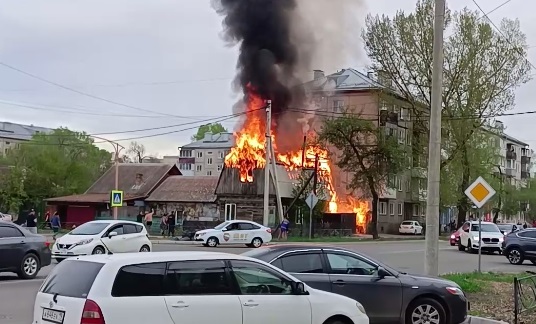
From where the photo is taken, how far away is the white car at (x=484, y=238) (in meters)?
35.7

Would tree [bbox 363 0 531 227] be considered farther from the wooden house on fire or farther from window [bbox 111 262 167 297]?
window [bbox 111 262 167 297]

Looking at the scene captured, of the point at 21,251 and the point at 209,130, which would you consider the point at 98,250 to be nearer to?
the point at 21,251

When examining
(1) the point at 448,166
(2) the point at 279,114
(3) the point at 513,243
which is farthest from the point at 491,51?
(3) the point at 513,243

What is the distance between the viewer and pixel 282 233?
149 ft

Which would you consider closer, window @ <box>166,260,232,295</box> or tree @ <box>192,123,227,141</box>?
window @ <box>166,260,232,295</box>

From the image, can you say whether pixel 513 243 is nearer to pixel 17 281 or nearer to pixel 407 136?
pixel 17 281

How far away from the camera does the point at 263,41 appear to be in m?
52.2

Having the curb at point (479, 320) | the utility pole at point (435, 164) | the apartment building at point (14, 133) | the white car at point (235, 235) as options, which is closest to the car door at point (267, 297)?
the curb at point (479, 320)

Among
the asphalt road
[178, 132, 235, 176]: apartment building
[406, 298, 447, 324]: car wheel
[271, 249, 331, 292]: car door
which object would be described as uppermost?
[178, 132, 235, 176]: apartment building

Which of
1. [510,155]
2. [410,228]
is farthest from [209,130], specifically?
[410,228]

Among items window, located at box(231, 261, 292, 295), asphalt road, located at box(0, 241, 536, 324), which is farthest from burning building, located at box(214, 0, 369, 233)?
window, located at box(231, 261, 292, 295)

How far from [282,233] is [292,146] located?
12519mm

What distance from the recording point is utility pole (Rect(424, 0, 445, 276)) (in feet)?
50.3

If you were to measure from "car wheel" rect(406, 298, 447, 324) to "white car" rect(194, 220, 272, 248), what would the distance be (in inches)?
978
